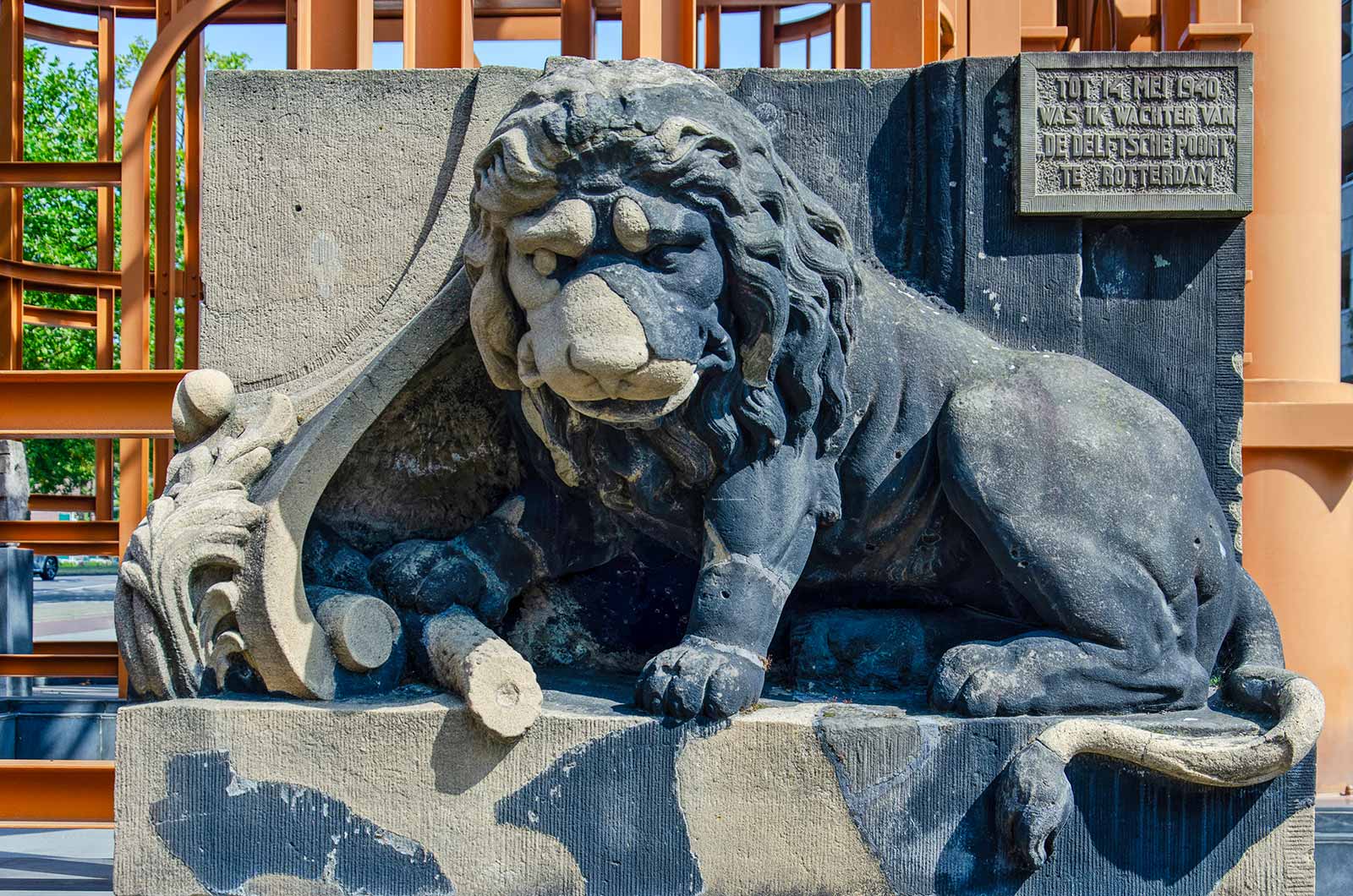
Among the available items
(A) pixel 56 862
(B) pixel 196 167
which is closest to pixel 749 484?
(A) pixel 56 862

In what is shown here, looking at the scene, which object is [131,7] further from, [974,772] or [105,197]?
[974,772]

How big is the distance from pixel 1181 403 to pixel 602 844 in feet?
5.60

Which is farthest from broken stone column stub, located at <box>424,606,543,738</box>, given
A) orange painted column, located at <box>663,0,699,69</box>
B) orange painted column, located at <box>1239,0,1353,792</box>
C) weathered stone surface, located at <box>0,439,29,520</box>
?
weathered stone surface, located at <box>0,439,29,520</box>

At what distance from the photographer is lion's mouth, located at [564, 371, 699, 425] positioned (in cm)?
271

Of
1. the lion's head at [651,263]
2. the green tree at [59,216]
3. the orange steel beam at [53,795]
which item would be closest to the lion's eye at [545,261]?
the lion's head at [651,263]

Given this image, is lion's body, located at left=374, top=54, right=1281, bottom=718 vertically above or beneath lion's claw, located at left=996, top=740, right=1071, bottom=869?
above

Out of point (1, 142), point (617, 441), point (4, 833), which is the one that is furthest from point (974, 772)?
point (1, 142)

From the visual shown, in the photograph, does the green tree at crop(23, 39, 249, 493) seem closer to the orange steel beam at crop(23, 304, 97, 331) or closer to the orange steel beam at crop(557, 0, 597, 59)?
the orange steel beam at crop(23, 304, 97, 331)

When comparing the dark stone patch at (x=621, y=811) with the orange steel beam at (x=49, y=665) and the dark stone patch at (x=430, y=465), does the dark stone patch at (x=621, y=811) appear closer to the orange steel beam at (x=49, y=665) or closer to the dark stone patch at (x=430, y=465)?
the dark stone patch at (x=430, y=465)

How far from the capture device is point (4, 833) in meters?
6.65

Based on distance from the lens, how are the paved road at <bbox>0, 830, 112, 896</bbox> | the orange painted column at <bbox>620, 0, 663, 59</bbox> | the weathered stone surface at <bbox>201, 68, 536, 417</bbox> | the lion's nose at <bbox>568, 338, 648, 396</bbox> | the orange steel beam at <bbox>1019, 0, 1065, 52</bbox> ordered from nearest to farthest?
the lion's nose at <bbox>568, 338, 648, 396</bbox> → the weathered stone surface at <bbox>201, 68, 536, 417</bbox> → the orange painted column at <bbox>620, 0, 663, 59</bbox> → the orange steel beam at <bbox>1019, 0, 1065, 52</bbox> → the paved road at <bbox>0, 830, 112, 896</bbox>

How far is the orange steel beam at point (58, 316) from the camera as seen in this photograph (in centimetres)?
1224

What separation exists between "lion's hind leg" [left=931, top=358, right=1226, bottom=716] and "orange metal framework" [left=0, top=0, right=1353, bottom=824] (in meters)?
1.50

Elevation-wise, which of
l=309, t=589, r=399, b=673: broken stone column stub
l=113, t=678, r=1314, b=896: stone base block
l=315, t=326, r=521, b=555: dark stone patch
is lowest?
l=113, t=678, r=1314, b=896: stone base block
